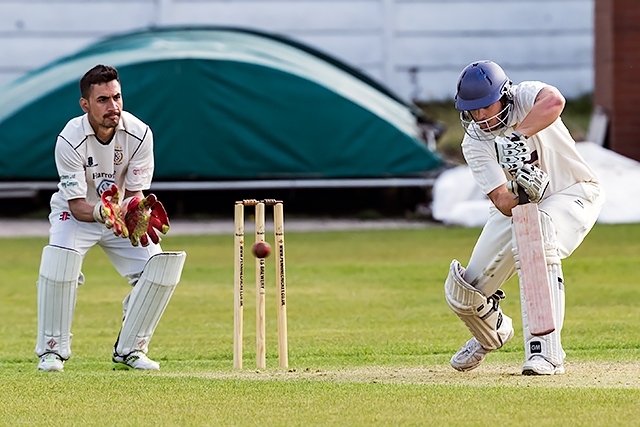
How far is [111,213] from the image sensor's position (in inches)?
214

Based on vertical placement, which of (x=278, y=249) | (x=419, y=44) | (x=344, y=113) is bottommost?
(x=278, y=249)

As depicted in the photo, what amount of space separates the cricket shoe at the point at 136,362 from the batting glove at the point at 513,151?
1.97 metres

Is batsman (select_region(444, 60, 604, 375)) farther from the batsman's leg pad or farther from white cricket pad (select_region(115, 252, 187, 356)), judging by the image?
white cricket pad (select_region(115, 252, 187, 356))

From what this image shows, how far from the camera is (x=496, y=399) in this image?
435 centimetres

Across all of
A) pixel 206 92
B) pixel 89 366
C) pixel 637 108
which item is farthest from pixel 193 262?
pixel 637 108

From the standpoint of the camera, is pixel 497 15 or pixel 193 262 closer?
pixel 193 262

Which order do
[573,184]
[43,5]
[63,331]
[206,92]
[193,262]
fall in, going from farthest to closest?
[43,5] → [206,92] → [193,262] → [63,331] → [573,184]

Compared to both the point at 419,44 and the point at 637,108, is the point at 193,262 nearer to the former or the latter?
the point at 637,108

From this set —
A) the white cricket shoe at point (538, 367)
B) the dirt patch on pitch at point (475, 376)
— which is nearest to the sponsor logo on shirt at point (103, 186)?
the dirt patch on pitch at point (475, 376)

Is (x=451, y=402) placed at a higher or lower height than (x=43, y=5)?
lower

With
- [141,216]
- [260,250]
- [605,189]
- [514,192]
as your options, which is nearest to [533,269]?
[514,192]

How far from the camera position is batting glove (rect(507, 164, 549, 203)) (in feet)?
15.8

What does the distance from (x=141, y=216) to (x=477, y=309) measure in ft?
5.27

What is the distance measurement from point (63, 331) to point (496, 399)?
2256 millimetres
